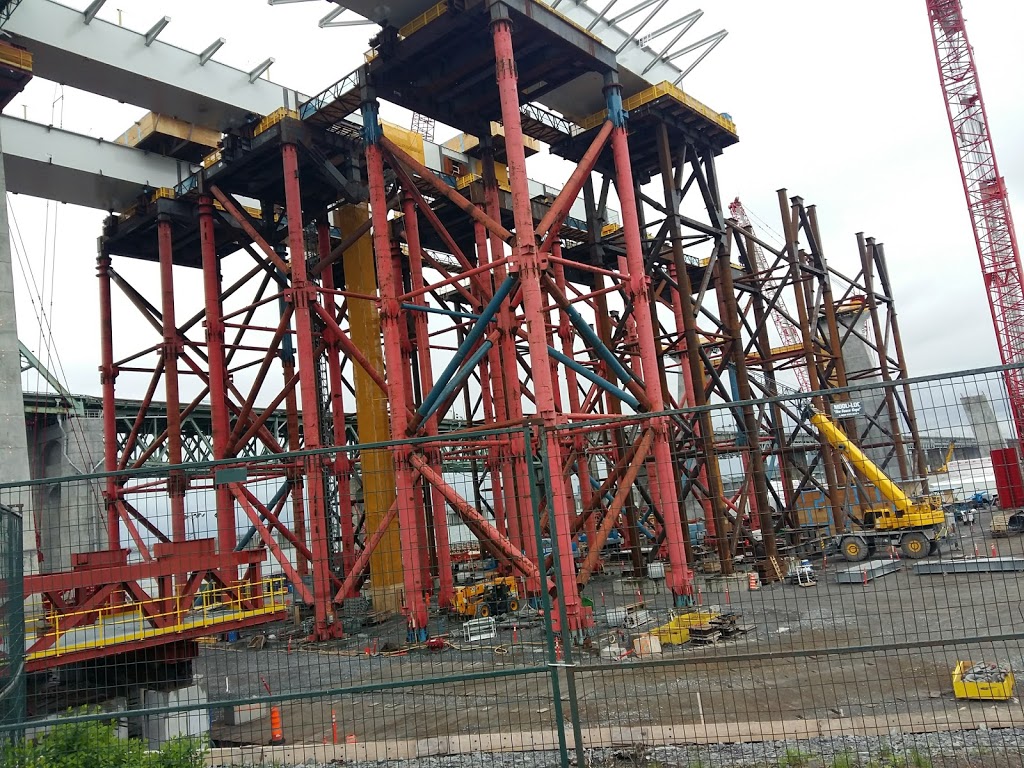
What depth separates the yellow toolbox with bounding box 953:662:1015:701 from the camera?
7688 millimetres

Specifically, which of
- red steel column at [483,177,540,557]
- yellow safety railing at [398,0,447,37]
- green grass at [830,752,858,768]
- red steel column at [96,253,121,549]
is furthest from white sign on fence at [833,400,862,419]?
red steel column at [96,253,121,549]

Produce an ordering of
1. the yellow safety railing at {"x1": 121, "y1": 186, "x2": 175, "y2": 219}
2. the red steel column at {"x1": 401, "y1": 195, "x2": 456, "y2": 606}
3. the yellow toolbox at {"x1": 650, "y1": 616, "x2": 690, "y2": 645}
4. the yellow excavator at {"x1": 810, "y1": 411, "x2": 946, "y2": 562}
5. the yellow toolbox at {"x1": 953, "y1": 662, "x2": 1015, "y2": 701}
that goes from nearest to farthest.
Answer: the yellow toolbox at {"x1": 953, "y1": 662, "x2": 1015, "y2": 701}
the yellow toolbox at {"x1": 650, "y1": 616, "x2": 690, "y2": 645}
the red steel column at {"x1": 401, "y1": 195, "x2": 456, "y2": 606}
the yellow excavator at {"x1": 810, "y1": 411, "x2": 946, "y2": 562}
the yellow safety railing at {"x1": 121, "y1": 186, "x2": 175, "y2": 219}

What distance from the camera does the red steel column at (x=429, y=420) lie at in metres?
17.0

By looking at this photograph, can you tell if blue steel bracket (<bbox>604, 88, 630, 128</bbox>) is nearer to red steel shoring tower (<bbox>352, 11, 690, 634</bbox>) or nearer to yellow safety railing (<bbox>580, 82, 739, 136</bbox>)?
red steel shoring tower (<bbox>352, 11, 690, 634</bbox>)

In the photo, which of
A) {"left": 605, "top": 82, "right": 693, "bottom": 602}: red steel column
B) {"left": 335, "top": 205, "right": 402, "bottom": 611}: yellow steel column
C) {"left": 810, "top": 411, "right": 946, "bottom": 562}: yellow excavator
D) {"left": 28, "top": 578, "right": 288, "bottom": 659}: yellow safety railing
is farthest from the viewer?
{"left": 335, "top": 205, "right": 402, "bottom": 611}: yellow steel column

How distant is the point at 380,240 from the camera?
17.1 m

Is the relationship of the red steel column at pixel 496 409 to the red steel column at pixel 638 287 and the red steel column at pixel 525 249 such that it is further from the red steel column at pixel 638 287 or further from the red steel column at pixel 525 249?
the red steel column at pixel 525 249

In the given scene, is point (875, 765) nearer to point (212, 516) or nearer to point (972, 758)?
point (972, 758)

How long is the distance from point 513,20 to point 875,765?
1465 cm

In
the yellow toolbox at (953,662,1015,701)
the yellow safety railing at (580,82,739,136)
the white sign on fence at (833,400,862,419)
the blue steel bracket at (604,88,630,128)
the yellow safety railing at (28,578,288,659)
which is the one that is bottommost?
the yellow toolbox at (953,662,1015,701)

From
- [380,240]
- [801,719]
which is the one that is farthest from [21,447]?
[801,719]

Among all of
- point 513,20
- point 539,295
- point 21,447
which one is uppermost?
point 513,20

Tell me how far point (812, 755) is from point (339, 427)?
705 inches

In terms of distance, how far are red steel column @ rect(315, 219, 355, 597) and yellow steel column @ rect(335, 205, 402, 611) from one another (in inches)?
19.4
